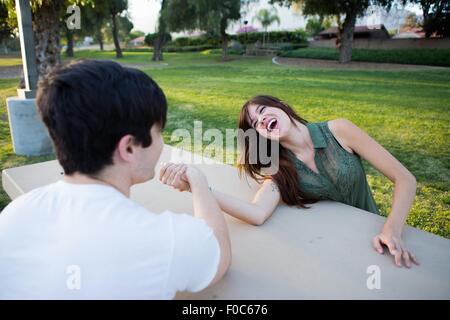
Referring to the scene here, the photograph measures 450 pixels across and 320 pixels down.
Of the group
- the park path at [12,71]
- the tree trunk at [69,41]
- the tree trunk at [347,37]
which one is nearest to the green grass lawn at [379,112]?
the park path at [12,71]

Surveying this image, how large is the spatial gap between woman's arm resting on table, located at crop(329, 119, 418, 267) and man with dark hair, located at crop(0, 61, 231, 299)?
30.0 inches

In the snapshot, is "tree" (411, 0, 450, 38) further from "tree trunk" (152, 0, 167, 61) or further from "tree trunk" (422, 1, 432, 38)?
"tree trunk" (152, 0, 167, 61)

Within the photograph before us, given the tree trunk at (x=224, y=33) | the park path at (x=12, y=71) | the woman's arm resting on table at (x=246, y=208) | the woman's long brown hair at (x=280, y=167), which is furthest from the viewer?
the tree trunk at (x=224, y=33)

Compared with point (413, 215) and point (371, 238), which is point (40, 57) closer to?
point (413, 215)

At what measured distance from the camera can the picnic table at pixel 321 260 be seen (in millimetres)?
1167

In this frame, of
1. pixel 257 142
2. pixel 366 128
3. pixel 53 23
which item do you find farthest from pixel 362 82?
pixel 257 142

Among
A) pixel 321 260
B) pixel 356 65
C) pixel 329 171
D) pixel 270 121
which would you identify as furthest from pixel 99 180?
pixel 356 65

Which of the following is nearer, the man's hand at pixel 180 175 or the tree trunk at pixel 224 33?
the man's hand at pixel 180 175

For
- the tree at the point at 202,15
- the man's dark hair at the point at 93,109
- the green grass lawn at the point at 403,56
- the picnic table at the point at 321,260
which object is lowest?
the picnic table at the point at 321,260

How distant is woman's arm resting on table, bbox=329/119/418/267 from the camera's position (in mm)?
1384

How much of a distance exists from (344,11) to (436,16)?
6.71m

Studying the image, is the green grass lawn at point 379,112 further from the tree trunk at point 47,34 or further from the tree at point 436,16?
the tree at point 436,16

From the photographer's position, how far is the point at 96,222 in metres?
0.89

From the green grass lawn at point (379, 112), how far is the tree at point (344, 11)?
7153 mm
